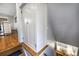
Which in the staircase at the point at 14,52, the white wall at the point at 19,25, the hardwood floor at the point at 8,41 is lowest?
the staircase at the point at 14,52

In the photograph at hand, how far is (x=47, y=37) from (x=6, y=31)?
0.49 meters

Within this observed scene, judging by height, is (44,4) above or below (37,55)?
above

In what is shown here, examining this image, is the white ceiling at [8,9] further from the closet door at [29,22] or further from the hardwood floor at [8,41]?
the hardwood floor at [8,41]

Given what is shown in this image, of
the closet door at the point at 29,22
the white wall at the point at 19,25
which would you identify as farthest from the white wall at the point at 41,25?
the white wall at the point at 19,25

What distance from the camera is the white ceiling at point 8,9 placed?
0.80m

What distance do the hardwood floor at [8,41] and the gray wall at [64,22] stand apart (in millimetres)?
452

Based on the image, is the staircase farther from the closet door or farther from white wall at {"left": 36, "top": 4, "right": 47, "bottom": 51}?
white wall at {"left": 36, "top": 4, "right": 47, "bottom": 51}

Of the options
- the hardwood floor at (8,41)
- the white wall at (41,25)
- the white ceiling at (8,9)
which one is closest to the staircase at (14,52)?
the hardwood floor at (8,41)

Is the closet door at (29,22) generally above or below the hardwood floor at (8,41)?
above

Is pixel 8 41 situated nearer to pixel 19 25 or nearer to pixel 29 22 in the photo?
pixel 19 25

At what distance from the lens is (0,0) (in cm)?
84

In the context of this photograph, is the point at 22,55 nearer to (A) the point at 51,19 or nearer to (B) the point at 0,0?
(A) the point at 51,19

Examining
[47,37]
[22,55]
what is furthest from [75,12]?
[22,55]

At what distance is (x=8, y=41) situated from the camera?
2.84ft
